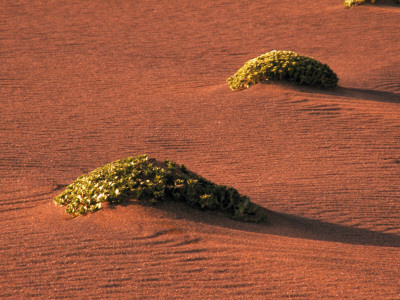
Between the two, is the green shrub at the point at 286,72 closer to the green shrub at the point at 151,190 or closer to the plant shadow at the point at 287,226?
the plant shadow at the point at 287,226

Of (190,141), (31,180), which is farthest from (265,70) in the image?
(31,180)

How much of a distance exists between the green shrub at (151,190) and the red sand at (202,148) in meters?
0.16

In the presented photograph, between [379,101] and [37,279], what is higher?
[379,101]

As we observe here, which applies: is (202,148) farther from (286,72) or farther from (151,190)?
(286,72)

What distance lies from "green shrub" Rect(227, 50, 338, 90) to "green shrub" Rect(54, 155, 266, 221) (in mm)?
4995

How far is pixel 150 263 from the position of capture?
Result: 4645 mm

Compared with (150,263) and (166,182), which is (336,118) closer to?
(166,182)

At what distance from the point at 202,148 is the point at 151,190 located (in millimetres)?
2818

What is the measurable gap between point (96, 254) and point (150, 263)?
55cm

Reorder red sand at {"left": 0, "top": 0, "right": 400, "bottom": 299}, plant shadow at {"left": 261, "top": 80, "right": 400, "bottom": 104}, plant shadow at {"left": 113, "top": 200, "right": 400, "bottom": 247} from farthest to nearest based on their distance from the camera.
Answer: plant shadow at {"left": 261, "top": 80, "right": 400, "bottom": 104}
plant shadow at {"left": 113, "top": 200, "right": 400, "bottom": 247}
red sand at {"left": 0, "top": 0, "right": 400, "bottom": 299}

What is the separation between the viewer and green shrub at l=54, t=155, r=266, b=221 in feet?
18.2

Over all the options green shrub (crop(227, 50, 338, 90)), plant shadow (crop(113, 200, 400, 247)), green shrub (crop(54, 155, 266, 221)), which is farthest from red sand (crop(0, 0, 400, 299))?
green shrub (crop(227, 50, 338, 90))

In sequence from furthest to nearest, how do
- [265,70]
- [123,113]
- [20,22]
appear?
1. [20,22]
2. [265,70]
3. [123,113]

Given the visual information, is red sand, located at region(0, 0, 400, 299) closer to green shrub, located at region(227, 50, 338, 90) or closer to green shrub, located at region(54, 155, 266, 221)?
green shrub, located at region(54, 155, 266, 221)
